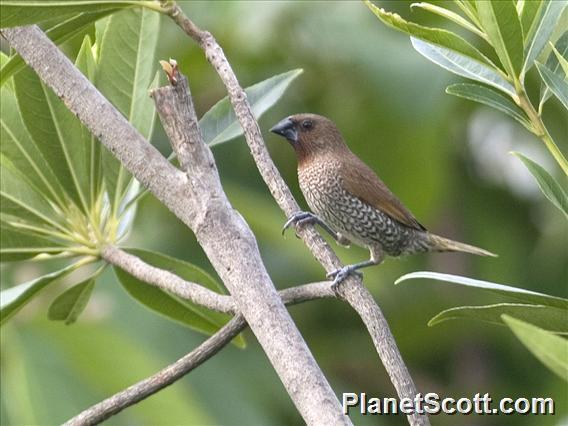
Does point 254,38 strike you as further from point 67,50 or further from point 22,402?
point 22,402

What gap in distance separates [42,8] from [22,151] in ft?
3.40

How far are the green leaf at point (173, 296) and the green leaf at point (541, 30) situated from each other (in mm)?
1196

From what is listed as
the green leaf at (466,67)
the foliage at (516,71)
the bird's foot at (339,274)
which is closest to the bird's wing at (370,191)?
the green leaf at (466,67)

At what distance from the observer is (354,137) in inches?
218

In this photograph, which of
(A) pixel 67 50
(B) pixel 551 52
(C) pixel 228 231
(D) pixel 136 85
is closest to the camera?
(C) pixel 228 231

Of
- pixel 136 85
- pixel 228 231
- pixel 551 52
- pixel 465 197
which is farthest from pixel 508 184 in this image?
pixel 228 231

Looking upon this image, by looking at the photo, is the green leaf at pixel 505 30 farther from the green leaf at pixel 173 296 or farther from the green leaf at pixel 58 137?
the green leaf at pixel 58 137

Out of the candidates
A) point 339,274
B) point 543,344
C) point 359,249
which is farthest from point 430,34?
point 359,249

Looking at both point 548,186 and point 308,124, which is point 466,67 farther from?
point 308,124

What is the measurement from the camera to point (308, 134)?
423cm

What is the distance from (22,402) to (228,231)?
93.3 inches

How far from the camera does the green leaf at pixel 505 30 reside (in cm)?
197

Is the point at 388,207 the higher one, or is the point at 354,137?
the point at 354,137

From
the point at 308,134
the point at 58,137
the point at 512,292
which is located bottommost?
the point at 512,292
